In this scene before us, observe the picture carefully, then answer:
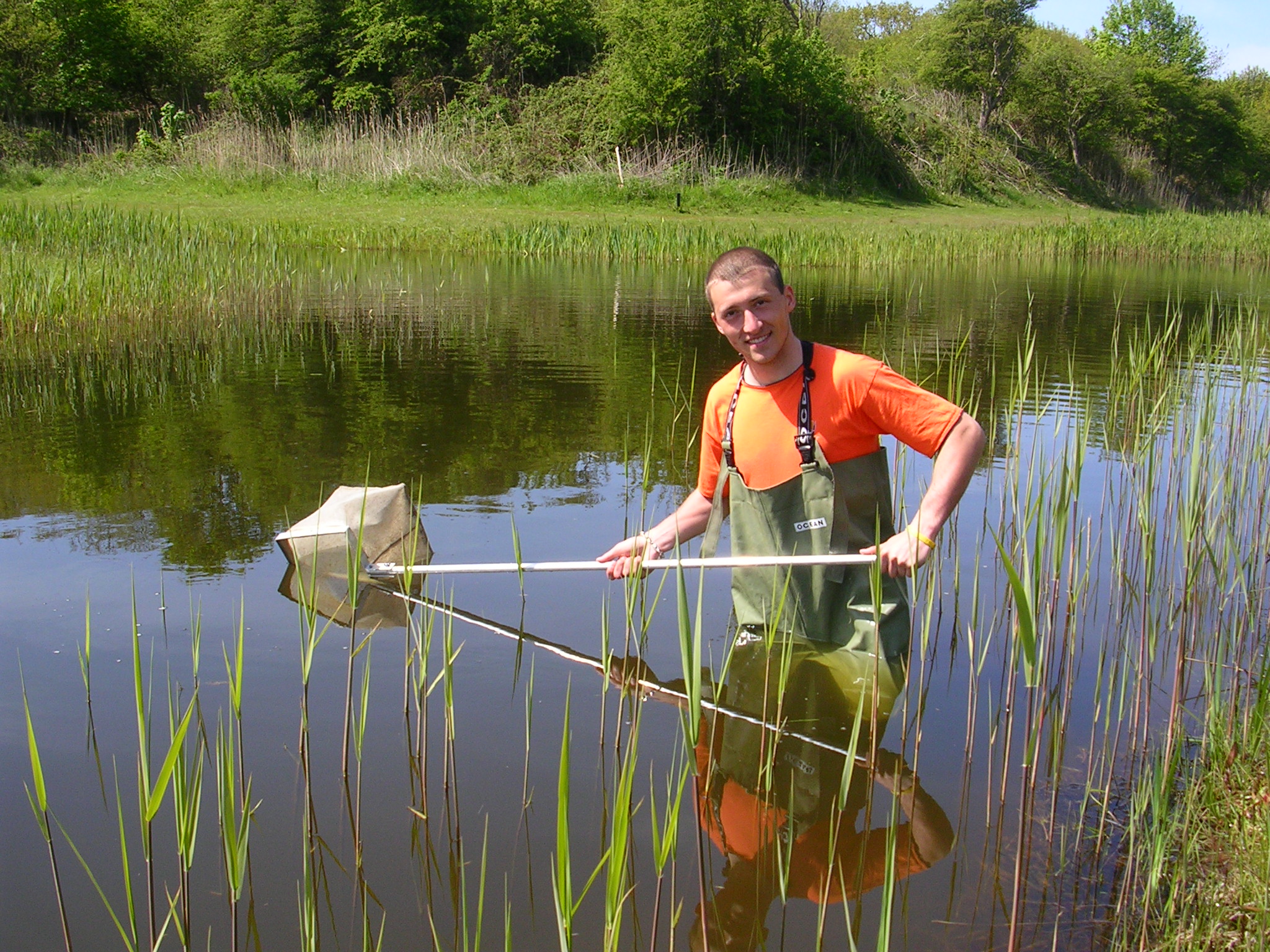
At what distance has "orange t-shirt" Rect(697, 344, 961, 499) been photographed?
3.35 metres

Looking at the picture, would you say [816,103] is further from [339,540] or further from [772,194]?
[339,540]

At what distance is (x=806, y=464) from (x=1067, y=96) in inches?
1686

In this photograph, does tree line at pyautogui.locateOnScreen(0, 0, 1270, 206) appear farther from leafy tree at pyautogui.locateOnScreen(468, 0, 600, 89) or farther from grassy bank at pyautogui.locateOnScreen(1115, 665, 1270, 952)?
grassy bank at pyautogui.locateOnScreen(1115, 665, 1270, 952)

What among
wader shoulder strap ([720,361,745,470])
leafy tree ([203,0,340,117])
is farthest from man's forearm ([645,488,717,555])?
leafy tree ([203,0,340,117])

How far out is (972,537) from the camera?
5402mm

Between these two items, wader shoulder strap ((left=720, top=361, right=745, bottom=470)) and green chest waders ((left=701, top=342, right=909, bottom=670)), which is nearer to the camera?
green chest waders ((left=701, top=342, right=909, bottom=670))

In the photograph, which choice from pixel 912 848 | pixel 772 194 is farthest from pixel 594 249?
pixel 912 848

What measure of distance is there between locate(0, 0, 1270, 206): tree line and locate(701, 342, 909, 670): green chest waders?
999 inches

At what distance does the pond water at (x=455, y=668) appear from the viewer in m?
2.74

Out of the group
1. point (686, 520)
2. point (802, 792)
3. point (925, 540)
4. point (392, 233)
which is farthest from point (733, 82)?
point (802, 792)

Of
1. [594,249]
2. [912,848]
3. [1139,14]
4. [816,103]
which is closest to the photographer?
[912,848]

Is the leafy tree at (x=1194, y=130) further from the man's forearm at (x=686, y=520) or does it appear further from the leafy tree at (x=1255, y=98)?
the man's forearm at (x=686, y=520)

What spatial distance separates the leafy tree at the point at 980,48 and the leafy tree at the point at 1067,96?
69 centimetres

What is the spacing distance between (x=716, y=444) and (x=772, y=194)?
80.6 feet
